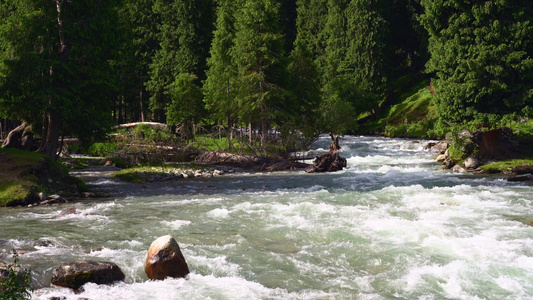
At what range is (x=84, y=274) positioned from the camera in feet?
A: 34.2

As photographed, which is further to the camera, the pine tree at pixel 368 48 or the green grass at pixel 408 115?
the pine tree at pixel 368 48

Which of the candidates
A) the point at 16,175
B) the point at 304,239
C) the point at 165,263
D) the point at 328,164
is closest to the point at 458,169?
the point at 328,164

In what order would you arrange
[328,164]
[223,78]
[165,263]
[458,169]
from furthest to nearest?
[223,78] → [328,164] → [458,169] → [165,263]

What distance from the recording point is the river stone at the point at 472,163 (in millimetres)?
30594

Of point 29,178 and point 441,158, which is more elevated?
point 29,178

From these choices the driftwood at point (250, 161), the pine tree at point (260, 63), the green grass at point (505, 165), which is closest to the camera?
the green grass at point (505, 165)

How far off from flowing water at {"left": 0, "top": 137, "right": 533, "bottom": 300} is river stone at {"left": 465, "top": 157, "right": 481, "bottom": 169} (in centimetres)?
540

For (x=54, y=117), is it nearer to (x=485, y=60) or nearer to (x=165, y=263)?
(x=165, y=263)

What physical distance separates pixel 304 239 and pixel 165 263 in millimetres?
A: 4788

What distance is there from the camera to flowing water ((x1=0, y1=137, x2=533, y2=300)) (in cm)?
1057

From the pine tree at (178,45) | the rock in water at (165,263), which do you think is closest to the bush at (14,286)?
the rock in water at (165,263)

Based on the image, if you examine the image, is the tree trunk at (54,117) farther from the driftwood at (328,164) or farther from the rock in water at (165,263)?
the rock in water at (165,263)

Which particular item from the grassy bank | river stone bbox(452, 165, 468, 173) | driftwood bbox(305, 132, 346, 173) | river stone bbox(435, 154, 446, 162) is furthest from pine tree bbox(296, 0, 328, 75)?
the grassy bank

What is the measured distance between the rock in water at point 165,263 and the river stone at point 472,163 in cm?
2444
